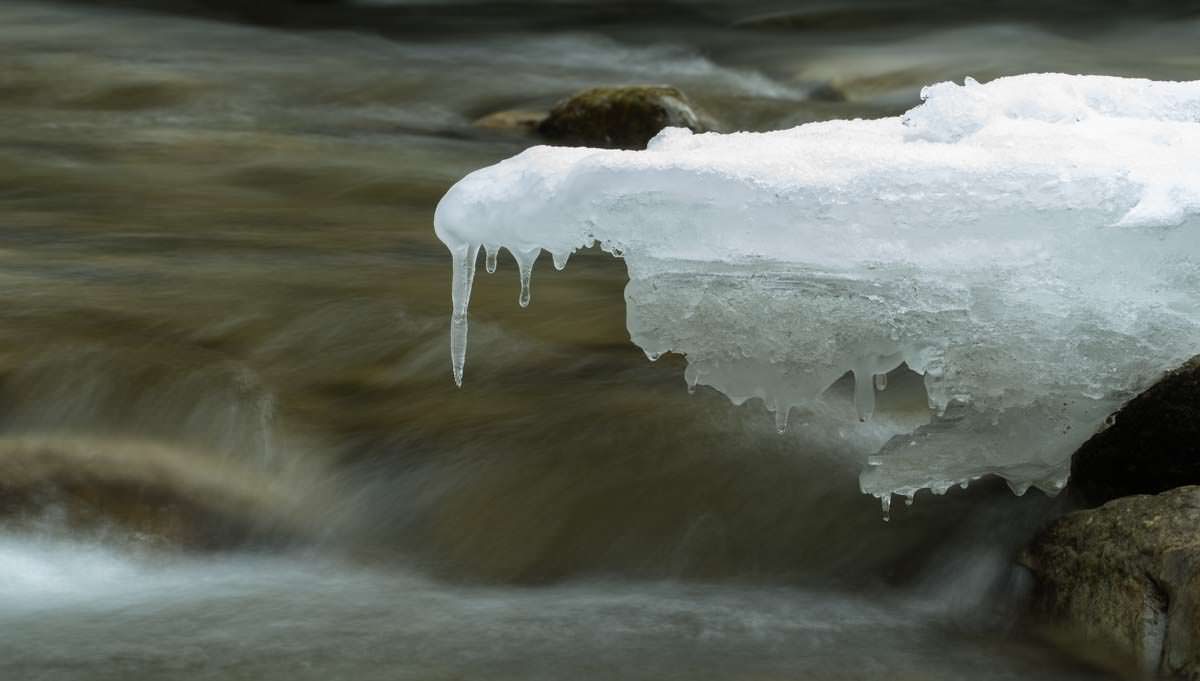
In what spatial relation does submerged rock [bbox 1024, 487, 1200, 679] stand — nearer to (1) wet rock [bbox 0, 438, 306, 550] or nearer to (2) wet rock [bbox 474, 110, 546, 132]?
(1) wet rock [bbox 0, 438, 306, 550]

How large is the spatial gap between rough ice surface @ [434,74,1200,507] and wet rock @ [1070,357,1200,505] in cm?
7

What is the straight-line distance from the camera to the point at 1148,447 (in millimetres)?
3381

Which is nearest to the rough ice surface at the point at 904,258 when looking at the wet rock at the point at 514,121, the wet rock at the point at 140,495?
the wet rock at the point at 140,495

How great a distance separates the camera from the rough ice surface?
297 cm

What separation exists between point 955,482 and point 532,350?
5.37 feet

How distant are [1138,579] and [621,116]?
6204 mm

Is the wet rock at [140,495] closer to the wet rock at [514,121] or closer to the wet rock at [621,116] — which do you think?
the wet rock at [621,116]

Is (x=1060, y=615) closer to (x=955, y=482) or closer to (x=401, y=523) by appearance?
(x=955, y=482)

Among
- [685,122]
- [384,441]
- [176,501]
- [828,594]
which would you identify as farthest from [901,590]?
[685,122]

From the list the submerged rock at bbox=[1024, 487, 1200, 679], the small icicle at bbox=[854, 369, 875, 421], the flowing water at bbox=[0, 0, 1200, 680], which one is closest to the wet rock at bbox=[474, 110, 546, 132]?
the flowing water at bbox=[0, 0, 1200, 680]

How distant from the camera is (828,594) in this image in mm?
3561

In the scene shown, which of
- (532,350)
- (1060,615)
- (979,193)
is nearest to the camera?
(979,193)

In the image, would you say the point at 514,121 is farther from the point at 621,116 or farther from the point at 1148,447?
the point at 1148,447

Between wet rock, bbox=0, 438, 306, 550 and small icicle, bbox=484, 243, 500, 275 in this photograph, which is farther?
wet rock, bbox=0, 438, 306, 550
